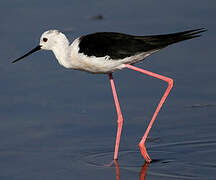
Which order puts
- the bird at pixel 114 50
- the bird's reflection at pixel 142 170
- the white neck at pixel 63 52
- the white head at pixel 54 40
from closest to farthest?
the bird's reflection at pixel 142 170, the bird at pixel 114 50, the white neck at pixel 63 52, the white head at pixel 54 40

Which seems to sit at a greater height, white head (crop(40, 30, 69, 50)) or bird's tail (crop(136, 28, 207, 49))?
bird's tail (crop(136, 28, 207, 49))

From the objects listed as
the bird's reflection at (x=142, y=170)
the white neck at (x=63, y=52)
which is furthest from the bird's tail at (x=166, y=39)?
the bird's reflection at (x=142, y=170)

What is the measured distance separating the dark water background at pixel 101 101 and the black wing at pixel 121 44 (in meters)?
0.82

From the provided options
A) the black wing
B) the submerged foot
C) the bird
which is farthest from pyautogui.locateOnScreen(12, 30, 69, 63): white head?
the submerged foot

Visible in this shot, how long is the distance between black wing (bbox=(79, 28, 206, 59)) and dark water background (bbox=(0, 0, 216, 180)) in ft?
2.68

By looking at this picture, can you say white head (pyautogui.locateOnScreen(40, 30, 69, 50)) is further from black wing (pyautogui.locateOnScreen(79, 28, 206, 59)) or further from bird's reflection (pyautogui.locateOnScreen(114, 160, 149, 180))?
bird's reflection (pyautogui.locateOnScreen(114, 160, 149, 180))

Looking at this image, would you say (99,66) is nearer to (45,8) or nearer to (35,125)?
(35,125)

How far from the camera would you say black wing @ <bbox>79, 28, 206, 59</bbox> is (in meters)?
6.86

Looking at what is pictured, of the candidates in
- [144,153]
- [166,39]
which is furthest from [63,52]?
[144,153]

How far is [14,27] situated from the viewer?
9.80 metres

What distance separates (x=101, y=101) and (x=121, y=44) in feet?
3.47

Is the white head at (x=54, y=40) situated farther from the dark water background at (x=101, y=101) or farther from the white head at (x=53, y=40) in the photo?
the dark water background at (x=101, y=101)

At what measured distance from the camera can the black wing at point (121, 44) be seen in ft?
22.5

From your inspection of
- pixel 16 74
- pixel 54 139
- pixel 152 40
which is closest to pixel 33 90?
pixel 16 74
